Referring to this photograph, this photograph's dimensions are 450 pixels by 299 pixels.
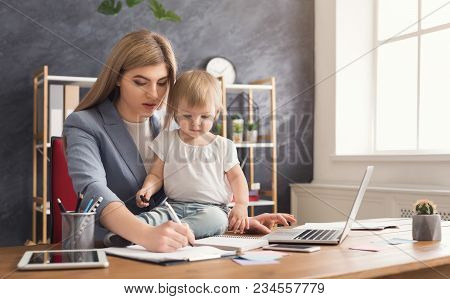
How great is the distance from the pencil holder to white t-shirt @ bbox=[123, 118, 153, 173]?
0.64 m

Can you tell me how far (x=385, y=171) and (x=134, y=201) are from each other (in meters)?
2.60

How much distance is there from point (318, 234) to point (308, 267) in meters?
0.52

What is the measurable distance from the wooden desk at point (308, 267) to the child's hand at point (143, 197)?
370mm

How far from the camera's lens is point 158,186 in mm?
1930

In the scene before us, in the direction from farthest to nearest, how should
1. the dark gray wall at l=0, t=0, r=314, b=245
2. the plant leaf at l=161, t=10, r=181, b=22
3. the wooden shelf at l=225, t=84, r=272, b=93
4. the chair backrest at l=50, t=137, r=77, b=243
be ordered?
1. the wooden shelf at l=225, t=84, r=272, b=93
2. the dark gray wall at l=0, t=0, r=314, b=245
3. the plant leaf at l=161, t=10, r=181, b=22
4. the chair backrest at l=50, t=137, r=77, b=243

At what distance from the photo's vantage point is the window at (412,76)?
3.95m

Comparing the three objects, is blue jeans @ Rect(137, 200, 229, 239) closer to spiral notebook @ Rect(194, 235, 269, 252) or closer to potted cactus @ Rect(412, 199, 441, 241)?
spiral notebook @ Rect(194, 235, 269, 252)

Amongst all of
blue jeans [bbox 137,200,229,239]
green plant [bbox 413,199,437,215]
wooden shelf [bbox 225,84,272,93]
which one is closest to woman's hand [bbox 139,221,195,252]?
blue jeans [bbox 137,200,229,239]

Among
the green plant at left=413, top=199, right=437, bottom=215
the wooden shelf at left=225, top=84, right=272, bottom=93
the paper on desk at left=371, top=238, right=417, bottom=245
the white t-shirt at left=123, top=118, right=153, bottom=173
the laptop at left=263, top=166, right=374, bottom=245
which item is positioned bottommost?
the paper on desk at left=371, top=238, right=417, bottom=245

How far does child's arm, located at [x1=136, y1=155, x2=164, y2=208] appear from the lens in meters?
1.82

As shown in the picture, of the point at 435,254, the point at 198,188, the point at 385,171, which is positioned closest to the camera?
the point at 435,254
